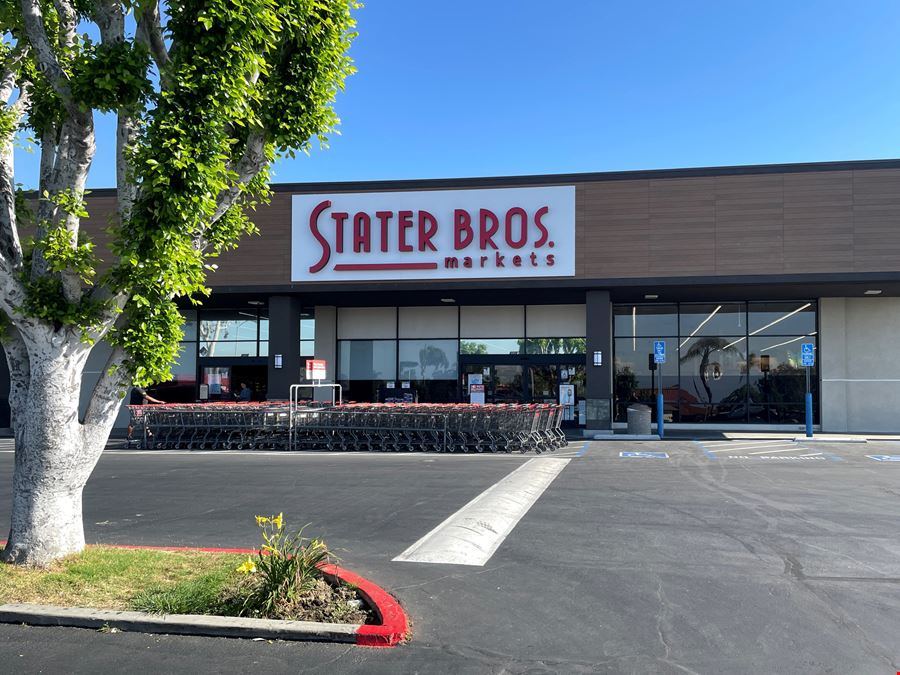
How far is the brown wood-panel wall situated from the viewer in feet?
68.5

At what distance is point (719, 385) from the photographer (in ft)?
81.4

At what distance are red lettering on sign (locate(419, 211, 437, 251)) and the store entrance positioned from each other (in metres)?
4.95

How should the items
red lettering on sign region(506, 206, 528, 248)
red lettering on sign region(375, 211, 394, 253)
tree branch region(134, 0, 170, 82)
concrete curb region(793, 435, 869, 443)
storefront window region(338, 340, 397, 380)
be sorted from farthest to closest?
storefront window region(338, 340, 397, 380) → red lettering on sign region(375, 211, 394, 253) → red lettering on sign region(506, 206, 528, 248) → concrete curb region(793, 435, 869, 443) → tree branch region(134, 0, 170, 82)

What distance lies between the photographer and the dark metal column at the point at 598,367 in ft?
73.4

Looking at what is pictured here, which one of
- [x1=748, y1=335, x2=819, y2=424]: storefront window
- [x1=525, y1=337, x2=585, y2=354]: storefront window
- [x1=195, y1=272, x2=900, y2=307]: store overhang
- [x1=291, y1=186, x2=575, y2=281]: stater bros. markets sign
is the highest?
[x1=291, y1=186, x2=575, y2=281]: stater bros. markets sign

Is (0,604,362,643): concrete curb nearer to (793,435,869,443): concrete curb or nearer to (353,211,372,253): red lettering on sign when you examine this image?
(353,211,372,253): red lettering on sign

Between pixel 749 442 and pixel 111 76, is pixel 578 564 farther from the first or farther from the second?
pixel 749 442

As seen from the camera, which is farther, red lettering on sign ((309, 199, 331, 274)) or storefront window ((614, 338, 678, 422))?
storefront window ((614, 338, 678, 422))

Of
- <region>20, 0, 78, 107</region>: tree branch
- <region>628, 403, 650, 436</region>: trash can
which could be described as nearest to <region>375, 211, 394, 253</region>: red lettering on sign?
<region>628, 403, 650, 436</region>: trash can

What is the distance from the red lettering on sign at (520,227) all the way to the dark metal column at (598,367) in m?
2.64

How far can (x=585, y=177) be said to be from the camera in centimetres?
2214

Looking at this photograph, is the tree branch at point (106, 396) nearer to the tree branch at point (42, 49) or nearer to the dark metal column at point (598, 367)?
the tree branch at point (42, 49)

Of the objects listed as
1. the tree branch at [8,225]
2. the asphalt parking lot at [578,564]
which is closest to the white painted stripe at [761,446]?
the asphalt parking lot at [578,564]

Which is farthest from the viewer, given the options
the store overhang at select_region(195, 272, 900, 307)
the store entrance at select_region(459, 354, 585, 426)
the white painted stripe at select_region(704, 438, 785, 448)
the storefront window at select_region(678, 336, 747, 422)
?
the store entrance at select_region(459, 354, 585, 426)
